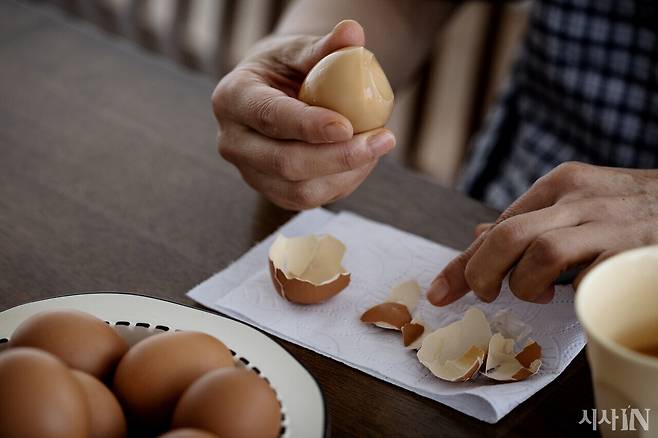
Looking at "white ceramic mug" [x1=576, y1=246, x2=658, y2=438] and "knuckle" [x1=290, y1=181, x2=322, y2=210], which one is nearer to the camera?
"white ceramic mug" [x1=576, y1=246, x2=658, y2=438]

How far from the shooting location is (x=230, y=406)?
1.46 ft

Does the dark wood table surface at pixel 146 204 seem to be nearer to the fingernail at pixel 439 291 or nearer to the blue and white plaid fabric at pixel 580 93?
the fingernail at pixel 439 291

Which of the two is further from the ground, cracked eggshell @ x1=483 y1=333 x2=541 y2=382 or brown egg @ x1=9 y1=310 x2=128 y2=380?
brown egg @ x1=9 y1=310 x2=128 y2=380

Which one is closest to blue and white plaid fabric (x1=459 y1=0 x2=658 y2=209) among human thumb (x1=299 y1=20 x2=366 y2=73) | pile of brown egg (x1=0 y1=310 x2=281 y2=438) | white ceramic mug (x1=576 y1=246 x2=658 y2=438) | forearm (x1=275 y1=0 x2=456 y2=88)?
forearm (x1=275 y1=0 x2=456 y2=88)

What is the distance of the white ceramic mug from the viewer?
0.46 metres

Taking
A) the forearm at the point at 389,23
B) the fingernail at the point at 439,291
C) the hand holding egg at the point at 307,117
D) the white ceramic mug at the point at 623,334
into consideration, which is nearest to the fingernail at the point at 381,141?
the hand holding egg at the point at 307,117

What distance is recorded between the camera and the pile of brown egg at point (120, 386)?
42cm

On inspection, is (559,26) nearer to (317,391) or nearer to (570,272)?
(570,272)

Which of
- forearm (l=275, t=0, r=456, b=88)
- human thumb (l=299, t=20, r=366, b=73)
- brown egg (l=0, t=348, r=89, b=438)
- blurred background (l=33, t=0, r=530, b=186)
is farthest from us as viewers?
blurred background (l=33, t=0, r=530, b=186)

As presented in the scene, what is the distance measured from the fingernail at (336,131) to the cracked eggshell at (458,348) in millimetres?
151

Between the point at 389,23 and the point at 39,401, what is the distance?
2.53ft

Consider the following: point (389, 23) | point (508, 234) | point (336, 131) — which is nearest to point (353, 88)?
point (336, 131)

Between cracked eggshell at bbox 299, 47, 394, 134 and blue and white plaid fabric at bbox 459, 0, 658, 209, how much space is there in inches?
19.4

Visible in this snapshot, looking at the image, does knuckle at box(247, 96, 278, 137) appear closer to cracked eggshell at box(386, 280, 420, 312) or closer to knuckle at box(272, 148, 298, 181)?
→ knuckle at box(272, 148, 298, 181)
